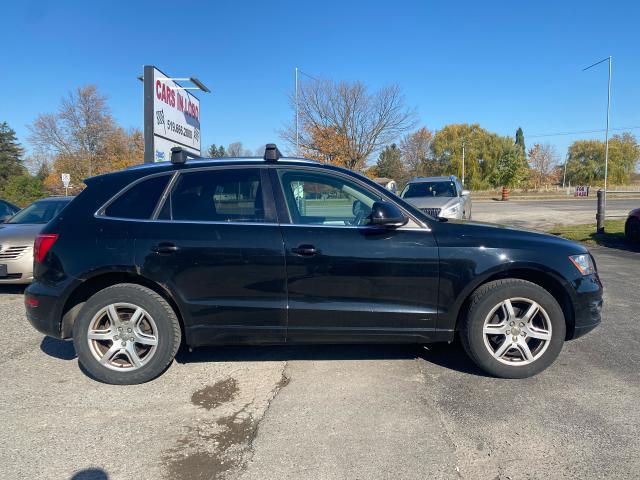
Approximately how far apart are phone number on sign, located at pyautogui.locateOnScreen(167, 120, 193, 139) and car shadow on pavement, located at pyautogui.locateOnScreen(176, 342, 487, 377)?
1006 cm

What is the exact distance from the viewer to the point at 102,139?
146 ft

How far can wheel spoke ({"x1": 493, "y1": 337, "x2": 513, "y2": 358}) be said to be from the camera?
375cm

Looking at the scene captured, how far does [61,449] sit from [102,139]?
155 feet

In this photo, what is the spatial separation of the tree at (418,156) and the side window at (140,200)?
71276 millimetres

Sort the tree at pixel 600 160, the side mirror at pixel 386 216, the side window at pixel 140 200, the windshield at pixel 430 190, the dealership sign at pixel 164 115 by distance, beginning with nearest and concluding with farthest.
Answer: the side mirror at pixel 386 216
the side window at pixel 140 200
the dealership sign at pixel 164 115
the windshield at pixel 430 190
the tree at pixel 600 160

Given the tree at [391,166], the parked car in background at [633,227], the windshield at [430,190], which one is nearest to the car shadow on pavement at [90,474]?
the windshield at [430,190]

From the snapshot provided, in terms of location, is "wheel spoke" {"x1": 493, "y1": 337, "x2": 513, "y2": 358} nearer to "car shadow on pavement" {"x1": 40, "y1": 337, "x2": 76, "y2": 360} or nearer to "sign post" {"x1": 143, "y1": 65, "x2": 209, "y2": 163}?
"car shadow on pavement" {"x1": 40, "y1": 337, "x2": 76, "y2": 360}

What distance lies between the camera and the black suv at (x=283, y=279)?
12.0ft

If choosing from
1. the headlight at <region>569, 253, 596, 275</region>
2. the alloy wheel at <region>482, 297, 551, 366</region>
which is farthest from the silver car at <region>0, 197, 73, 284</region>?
the headlight at <region>569, 253, 596, 275</region>

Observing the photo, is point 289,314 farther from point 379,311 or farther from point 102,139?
point 102,139

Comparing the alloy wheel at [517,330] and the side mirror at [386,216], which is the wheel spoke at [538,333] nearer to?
the alloy wheel at [517,330]

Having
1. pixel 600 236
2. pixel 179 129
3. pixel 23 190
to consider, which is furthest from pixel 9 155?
pixel 600 236

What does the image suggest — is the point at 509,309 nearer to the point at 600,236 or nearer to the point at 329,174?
the point at 329,174

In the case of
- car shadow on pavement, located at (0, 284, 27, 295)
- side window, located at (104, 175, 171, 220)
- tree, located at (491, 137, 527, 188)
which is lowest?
car shadow on pavement, located at (0, 284, 27, 295)
